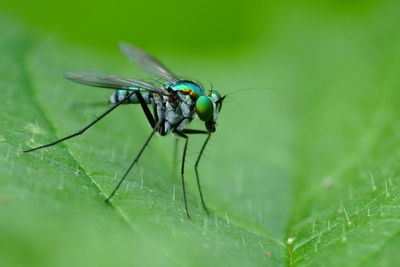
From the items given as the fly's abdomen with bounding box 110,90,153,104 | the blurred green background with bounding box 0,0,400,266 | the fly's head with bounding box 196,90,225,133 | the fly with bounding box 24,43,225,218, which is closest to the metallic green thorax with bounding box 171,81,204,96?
the fly with bounding box 24,43,225,218

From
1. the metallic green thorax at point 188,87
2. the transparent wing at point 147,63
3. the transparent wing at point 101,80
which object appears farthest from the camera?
the transparent wing at point 147,63

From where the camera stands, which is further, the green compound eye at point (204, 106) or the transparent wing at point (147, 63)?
the transparent wing at point (147, 63)

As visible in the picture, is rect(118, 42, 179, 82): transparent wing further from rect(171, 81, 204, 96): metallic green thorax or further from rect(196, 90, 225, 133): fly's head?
rect(196, 90, 225, 133): fly's head

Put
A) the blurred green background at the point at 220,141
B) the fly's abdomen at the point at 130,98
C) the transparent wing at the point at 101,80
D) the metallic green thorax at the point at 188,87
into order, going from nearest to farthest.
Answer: the blurred green background at the point at 220,141 → the transparent wing at the point at 101,80 → the metallic green thorax at the point at 188,87 → the fly's abdomen at the point at 130,98

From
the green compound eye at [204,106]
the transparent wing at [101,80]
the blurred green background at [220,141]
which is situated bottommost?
the blurred green background at [220,141]

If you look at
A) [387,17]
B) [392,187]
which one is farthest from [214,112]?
[387,17]

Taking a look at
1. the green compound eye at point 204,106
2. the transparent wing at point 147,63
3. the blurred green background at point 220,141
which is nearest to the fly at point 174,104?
the green compound eye at point 204,106

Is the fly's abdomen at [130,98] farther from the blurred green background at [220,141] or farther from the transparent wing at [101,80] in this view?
the transparent wing at [101,80]
